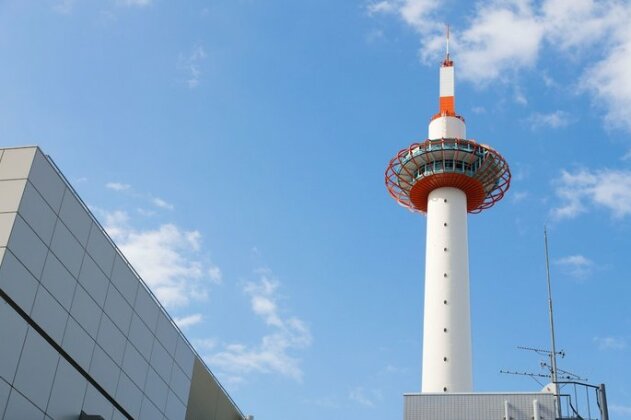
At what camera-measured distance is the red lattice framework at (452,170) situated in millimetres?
73625

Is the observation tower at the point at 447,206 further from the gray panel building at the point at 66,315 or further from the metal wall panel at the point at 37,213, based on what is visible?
the metal wall panel at the point at 37,213

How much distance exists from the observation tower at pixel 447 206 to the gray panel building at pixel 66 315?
1276 inches

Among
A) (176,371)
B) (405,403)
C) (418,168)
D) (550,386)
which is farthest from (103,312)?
(418,168)

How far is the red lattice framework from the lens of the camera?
73.6m

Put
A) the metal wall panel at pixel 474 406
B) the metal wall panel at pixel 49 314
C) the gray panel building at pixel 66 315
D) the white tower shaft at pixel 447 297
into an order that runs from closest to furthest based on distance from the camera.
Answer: the gray panel building at pixel 66 315, the metal wall panel at pixel 49 314, the metal wall panel at pixel 474 406, the white tower shaft at pixel 447 297

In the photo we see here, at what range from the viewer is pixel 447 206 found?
7219cm

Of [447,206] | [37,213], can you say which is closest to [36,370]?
[37,213]

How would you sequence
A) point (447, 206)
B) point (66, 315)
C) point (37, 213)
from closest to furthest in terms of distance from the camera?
point (37, 213), point (66, 315), point (447, 206)

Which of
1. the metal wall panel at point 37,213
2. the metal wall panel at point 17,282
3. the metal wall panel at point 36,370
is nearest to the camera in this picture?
the metal wall panel at point 17,282

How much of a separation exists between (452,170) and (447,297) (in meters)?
12.8

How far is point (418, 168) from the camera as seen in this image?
75.5m

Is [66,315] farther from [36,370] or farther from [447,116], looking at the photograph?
[447,116]

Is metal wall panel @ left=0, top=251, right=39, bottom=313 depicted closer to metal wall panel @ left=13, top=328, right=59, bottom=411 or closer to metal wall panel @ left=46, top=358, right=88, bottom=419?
metal wall panel @ left=13, top=328, right=59, bottom=411

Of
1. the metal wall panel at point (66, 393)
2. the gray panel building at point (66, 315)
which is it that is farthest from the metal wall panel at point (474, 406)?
the metal wall panel at point (66, 393)
